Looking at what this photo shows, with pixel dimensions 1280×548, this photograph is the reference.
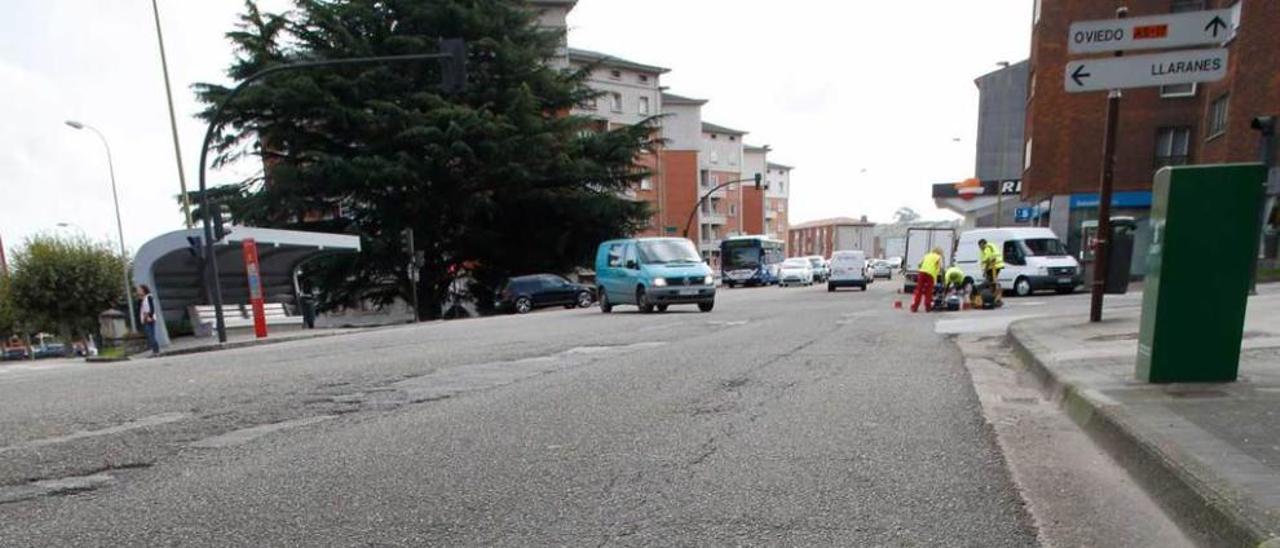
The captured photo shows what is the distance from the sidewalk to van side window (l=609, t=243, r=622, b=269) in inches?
494

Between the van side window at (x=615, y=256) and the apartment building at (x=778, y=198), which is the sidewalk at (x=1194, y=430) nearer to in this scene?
the van side window at (x=615, y=256)

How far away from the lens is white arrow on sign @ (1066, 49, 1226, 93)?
7047 millimetres

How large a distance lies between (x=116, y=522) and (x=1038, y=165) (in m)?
33.7

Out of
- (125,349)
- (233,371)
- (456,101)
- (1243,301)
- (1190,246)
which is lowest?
(125,349)

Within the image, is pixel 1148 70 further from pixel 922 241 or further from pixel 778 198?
pixel 778 198

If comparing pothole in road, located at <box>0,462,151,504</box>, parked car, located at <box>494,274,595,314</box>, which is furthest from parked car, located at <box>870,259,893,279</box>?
pothole in road, located at <box>0,462,151,504</box>

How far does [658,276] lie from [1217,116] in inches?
859

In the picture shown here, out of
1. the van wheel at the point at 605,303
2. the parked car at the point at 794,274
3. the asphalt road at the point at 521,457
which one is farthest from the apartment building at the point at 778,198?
the asphalt road at the point at 521,457

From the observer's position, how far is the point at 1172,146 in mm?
28797

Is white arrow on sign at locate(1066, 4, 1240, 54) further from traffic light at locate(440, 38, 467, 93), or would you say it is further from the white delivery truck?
the white delivery truck

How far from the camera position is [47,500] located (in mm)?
3809

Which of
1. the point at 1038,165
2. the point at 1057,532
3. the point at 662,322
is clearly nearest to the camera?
the point at 1057,532

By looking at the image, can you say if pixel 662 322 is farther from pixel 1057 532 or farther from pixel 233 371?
pixel 1057 532

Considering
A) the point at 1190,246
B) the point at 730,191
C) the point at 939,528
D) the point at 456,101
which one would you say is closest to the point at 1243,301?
the point at 1190,246
